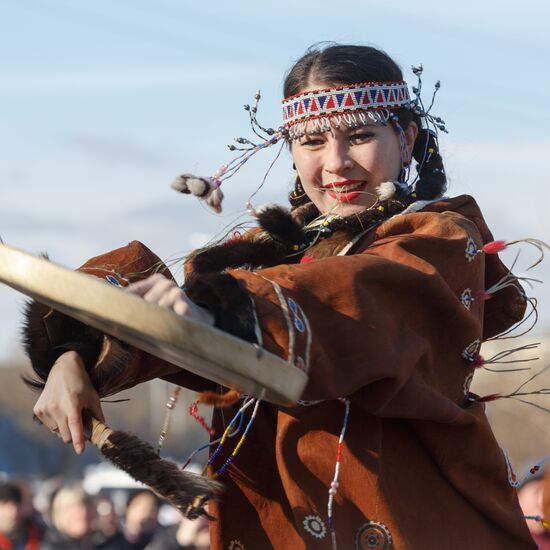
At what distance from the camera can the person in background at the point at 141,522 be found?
359 inches

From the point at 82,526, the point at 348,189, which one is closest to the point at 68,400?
the point at 348,189

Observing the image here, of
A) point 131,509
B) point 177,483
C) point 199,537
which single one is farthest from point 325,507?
point 131,509

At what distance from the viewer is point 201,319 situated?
2.79m

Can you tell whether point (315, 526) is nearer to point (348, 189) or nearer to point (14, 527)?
point (348, 189)

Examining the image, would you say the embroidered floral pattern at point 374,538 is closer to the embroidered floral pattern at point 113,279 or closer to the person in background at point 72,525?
the embroidered floral pattern at point 113,279

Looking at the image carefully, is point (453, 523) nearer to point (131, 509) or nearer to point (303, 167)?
point (303, 167)

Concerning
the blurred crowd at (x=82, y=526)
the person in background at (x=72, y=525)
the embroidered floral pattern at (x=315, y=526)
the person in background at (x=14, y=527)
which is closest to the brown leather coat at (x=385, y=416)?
the embroidered floral pattern at (x=315, y=526)

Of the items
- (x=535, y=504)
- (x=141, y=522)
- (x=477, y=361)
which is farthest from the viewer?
(x=141, y=522)

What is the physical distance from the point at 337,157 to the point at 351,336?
98 centimetres

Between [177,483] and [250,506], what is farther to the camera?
[250,506]

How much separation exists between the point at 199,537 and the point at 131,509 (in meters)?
1.00

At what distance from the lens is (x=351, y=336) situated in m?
3.04

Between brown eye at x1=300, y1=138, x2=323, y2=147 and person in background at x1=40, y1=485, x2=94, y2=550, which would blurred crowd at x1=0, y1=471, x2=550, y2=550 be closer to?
person in background at x1=40, y1=485, x2=94, y2=550

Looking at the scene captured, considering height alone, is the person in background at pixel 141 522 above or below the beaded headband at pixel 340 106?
below
